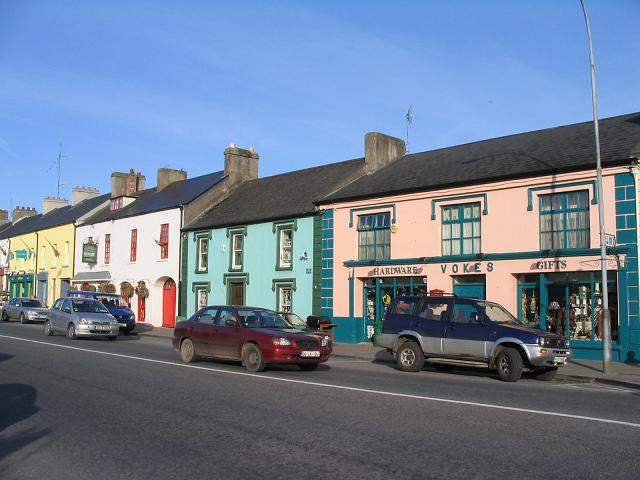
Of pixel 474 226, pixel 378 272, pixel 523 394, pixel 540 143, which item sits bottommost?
pixel 523 394

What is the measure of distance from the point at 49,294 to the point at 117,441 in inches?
1710

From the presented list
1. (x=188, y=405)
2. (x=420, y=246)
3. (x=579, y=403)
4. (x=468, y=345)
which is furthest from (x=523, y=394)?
(x=420, y=246)

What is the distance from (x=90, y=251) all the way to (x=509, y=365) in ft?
107

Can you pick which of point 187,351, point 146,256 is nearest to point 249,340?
point 187,351

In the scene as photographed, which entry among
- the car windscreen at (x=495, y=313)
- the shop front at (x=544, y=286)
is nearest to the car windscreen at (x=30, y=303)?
the shop front at (x=544, y=286)

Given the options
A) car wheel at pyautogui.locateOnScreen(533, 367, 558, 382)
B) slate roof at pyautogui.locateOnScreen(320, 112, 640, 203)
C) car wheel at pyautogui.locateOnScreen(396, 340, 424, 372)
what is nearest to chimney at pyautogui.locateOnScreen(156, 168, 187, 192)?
slate roof at pyautogui.locateOnScreen(320, 112, 640, 203)

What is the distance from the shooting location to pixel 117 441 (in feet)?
23.3

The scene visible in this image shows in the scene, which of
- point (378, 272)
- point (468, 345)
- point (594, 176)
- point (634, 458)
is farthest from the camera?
point (378, 272)

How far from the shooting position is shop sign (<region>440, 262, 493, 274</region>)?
20.7m

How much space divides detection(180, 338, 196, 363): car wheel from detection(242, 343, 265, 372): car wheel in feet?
6.52

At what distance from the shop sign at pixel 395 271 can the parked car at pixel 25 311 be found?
20.5 metres

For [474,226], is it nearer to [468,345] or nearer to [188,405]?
[468,345]

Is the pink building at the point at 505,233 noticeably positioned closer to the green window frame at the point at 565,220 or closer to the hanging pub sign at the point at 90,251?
the green window frame at the point at 565,220

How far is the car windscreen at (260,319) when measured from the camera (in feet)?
49.0
